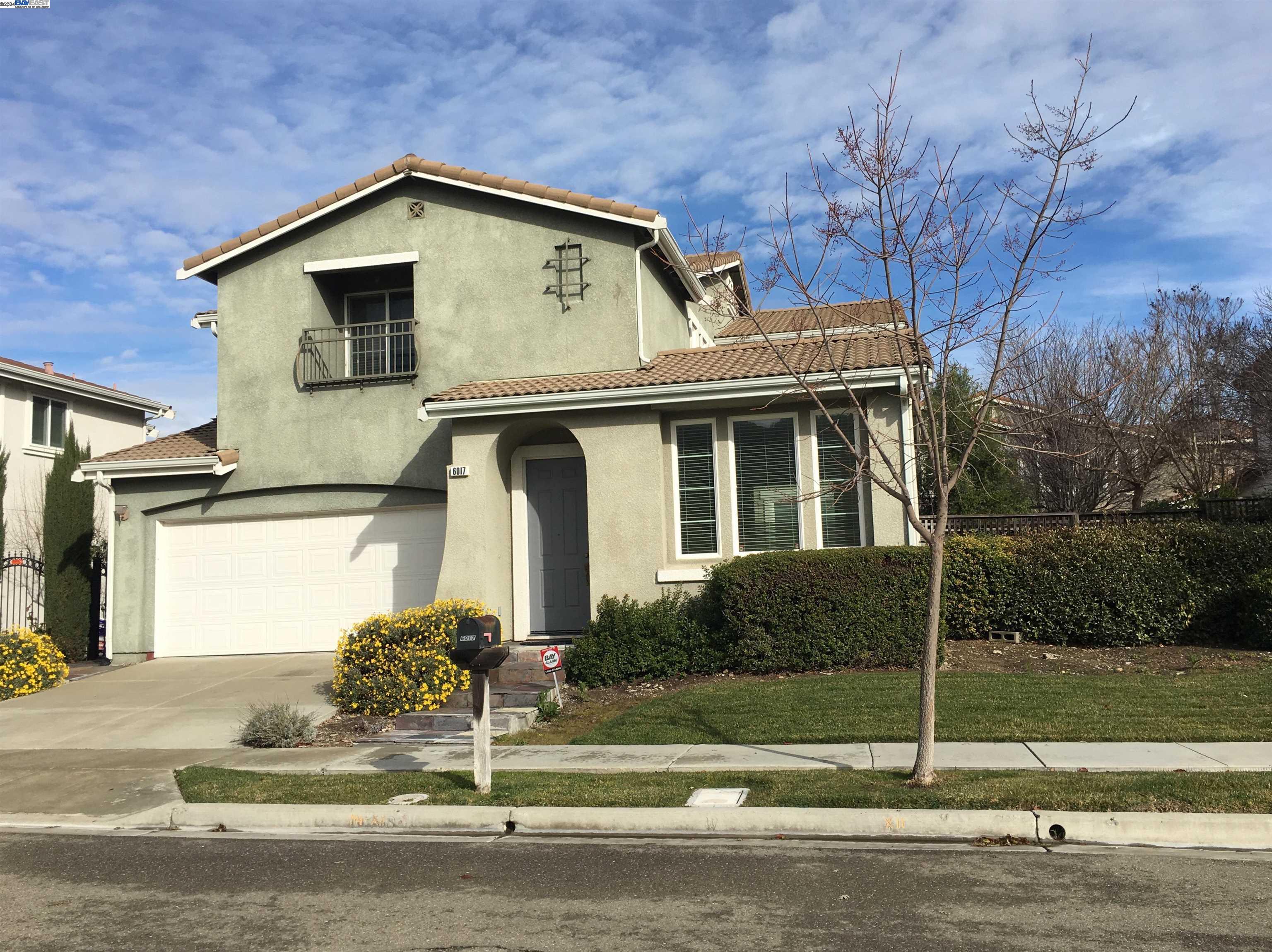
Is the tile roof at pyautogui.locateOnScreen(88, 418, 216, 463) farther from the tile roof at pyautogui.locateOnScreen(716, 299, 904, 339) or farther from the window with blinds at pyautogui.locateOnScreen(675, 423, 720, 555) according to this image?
the tile roof at pyautogui.locateOnScreen(716, 299, 904, 339)

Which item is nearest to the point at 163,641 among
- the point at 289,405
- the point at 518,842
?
the point at 289,405

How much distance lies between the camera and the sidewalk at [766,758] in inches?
297

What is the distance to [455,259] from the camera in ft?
48.6

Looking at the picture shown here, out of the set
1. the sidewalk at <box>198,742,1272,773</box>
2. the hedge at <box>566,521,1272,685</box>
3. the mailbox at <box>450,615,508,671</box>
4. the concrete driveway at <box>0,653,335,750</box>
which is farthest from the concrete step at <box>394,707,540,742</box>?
the mailbox at <box>450,615,508,671</box>

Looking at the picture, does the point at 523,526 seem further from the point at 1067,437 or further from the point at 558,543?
the point at 1067,437

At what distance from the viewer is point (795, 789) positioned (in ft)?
23.0

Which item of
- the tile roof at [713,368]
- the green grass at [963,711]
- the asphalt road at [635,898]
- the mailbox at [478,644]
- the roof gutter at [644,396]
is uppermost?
the tile roof at [713,368]

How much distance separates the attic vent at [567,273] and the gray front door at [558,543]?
7.63ft

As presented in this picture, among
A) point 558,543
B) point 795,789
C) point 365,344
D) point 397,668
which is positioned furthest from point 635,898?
point 365,344

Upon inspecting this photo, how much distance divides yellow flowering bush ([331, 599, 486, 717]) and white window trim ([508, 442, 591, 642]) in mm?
2237

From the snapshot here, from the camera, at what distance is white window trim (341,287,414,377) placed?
1527cm

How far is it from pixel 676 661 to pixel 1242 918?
7.90m

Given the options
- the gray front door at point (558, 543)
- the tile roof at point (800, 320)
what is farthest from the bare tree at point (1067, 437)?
the gray front door at point (558, 543)

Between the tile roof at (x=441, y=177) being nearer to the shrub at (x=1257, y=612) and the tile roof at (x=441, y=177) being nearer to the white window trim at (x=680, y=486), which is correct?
the white window trim at (x=680, y=486)
